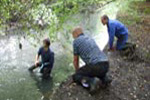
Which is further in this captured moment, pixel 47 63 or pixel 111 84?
pixel 47 63

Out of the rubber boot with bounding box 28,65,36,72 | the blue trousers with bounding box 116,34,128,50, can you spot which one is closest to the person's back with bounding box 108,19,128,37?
the blue trousers with bounding box 116,34,128,50

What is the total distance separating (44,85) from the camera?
986 cm

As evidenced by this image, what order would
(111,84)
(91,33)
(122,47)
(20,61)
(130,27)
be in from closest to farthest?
(111,84)
(122,47)
(20,61)
(130,27)
(91,33)

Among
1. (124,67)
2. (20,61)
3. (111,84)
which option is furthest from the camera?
(20,61)

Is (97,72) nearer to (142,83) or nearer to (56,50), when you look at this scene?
(142,83)

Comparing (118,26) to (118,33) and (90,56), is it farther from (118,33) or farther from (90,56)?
(90,56)

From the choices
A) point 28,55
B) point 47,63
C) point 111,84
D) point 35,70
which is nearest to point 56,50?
point 28,55

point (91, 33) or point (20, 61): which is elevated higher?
point (20, 61)

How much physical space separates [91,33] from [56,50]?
3.80m

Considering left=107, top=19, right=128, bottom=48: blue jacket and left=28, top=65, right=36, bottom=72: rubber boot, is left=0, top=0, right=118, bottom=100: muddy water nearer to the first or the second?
left=28, top=65, right=36, bottom=72: rubber boot

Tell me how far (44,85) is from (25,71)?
4.59 feet

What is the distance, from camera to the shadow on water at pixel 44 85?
30.3 ft

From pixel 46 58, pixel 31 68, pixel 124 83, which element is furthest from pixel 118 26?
pixel 31 68

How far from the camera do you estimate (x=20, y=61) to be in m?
12.0
